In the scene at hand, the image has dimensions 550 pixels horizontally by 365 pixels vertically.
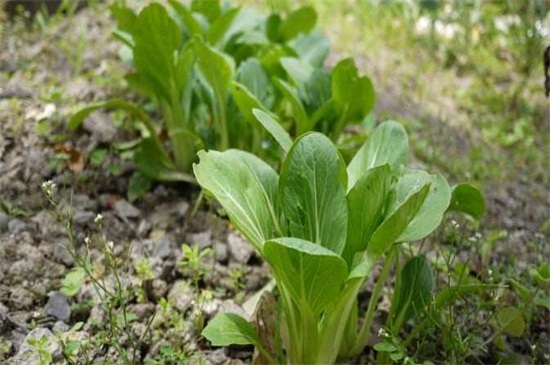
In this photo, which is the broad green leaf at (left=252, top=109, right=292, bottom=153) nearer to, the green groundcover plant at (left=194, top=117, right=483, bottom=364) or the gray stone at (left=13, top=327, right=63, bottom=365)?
the green groundcover plant at (left=194, top=117, right=483, bottom=364)

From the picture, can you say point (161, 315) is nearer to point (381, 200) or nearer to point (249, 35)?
point (381, 200)

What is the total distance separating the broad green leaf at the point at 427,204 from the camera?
1797mm

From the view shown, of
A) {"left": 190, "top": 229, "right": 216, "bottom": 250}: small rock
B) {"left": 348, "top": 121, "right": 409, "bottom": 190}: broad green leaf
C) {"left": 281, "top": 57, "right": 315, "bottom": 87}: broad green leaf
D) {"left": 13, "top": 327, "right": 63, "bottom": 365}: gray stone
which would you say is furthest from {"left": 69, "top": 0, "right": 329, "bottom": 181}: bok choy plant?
{"left": 13, "top": 327, "right": 63, "bottom": 365}: gray stone

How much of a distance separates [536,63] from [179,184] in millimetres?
2490

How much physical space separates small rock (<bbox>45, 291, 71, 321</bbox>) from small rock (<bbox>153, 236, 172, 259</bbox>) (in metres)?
0.38

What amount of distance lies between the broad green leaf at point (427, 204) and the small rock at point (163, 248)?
3.01 feet

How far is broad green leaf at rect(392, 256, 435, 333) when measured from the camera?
201cm

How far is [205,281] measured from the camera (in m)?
2.31

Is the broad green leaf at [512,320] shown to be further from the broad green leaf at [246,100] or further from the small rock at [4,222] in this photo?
the small rock at [4,222]

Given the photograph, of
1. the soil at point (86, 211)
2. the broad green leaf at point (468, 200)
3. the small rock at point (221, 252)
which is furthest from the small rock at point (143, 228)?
the broad green leaf at point (468, 200)

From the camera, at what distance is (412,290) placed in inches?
79.4

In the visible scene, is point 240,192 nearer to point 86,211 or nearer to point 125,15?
point 86,211

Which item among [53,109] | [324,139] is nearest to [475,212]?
[324,139]

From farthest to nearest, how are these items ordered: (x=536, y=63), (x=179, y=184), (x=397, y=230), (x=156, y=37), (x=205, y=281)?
(x=536, y=63) → (x=179, y=184) → (x=156, y=37) → (x=205, y=281) → (x=397, y=230)
